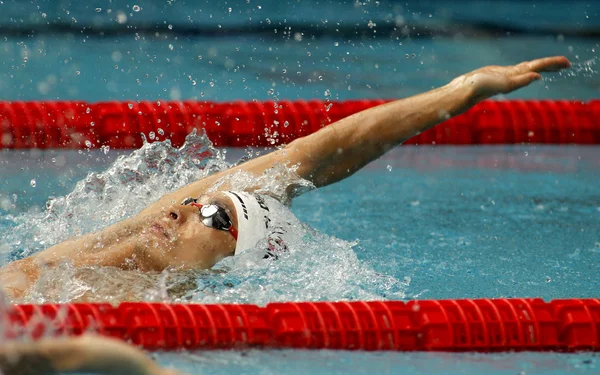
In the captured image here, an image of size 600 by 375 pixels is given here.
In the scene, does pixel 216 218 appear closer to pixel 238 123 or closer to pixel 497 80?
pixel 497 80

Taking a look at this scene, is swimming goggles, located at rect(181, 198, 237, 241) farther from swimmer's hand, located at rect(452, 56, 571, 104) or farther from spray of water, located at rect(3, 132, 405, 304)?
swimmer's hand, located at rect(452, 56, 571, 104)

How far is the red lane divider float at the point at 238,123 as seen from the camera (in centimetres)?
367

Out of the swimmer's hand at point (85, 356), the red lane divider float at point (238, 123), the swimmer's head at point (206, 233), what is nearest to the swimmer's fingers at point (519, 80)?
the swimmer's head at point (206, 233)

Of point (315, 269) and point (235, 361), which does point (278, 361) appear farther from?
point (315, 269)

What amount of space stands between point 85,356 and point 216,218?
110cm

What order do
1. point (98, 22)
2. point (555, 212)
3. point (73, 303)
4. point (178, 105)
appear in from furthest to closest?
1. point (98, 22)
2. point (178, 105)
3. point (555, 212)
4. point (73, 303)

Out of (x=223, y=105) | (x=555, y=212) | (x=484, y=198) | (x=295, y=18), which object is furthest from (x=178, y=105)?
(x=295, y=18)

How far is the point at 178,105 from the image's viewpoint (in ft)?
12.6

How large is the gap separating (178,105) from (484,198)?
1470 millimetres

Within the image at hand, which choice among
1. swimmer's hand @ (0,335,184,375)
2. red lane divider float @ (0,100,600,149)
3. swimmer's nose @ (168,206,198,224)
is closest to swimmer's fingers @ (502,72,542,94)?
swimmer's nose @ (168,206,198,224)

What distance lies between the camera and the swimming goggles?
7.21 ft

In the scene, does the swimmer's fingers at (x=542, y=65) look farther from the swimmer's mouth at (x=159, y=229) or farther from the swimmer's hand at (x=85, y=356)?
the swimmer's hand at (x=85, y=356)

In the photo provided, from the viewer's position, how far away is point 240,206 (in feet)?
7.43

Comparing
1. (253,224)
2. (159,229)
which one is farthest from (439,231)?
(159,229)
